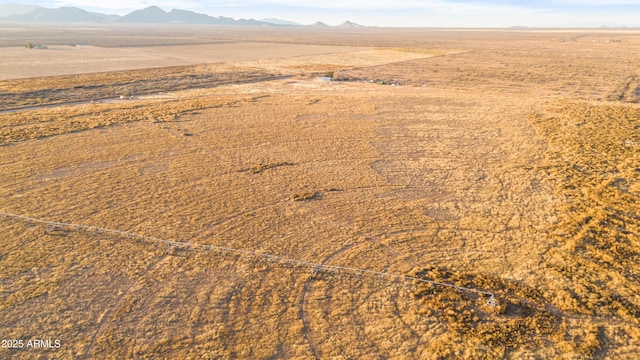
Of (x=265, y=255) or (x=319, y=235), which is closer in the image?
(x=265, y=255)

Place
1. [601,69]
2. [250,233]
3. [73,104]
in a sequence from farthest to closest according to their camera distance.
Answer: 1. [601,69]
2. [73,104]
3. [250,233]

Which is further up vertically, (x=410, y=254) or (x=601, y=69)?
(x=601, y=69)

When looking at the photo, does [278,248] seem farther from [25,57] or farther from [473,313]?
[25,57]

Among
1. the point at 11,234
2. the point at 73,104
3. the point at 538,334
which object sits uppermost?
the point at 73,104

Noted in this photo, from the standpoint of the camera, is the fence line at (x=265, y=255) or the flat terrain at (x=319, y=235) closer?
the flat terrain at (x=319, y=235)

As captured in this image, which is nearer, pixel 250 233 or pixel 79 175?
pixel 250 233

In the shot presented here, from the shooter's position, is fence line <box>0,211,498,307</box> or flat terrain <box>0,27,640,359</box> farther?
fence line <box>0,211,498,307</box>

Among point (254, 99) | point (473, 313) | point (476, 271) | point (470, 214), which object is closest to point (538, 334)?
point (473, 313)

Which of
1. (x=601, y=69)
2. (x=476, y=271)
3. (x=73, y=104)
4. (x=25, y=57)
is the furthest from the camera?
(x=25, y=57)
